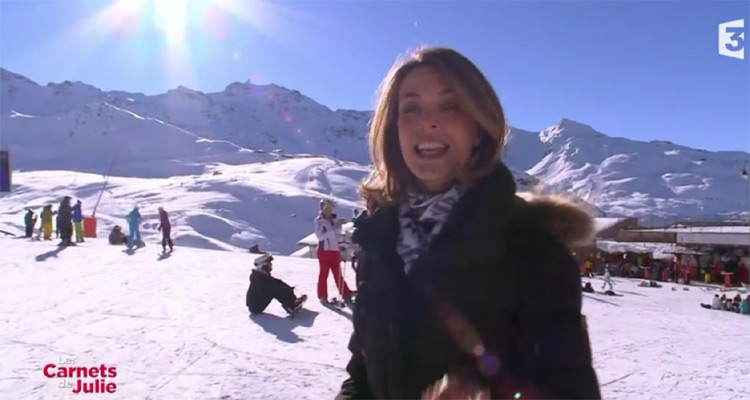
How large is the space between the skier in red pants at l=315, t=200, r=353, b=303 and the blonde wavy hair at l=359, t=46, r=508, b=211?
21.4ft

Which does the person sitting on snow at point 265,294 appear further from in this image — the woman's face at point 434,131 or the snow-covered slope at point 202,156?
the snow-covered slope at point 202,156

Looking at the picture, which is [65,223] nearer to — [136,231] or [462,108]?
[136,231]

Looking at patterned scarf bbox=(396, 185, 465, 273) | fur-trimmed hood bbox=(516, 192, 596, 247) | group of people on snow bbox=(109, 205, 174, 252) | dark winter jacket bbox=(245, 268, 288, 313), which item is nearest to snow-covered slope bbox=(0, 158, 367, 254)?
group of people on snow bbox=(109, 205, 174, 252)

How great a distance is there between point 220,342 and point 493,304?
520cm

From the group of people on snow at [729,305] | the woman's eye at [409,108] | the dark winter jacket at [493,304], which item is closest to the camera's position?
the dark winter jacket at [493,304]

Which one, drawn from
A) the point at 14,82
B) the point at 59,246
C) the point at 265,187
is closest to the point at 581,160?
the point at 265,187

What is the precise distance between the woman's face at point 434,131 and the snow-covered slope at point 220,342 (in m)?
3.40

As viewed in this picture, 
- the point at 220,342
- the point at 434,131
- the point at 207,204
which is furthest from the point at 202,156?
the point at 434,131

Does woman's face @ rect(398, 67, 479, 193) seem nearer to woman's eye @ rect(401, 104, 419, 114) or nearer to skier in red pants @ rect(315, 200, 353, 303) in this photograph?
woman's eye @ rect(401, 104, 419, 114)

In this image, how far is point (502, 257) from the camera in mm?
1216

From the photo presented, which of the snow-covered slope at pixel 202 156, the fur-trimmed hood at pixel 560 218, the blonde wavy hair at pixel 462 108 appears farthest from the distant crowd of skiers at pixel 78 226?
the snow-covered slope at pixel 202 156

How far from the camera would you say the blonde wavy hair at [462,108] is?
1390 millimetres

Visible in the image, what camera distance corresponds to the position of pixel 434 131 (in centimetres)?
141

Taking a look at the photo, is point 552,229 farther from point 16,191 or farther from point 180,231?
point 16,191
